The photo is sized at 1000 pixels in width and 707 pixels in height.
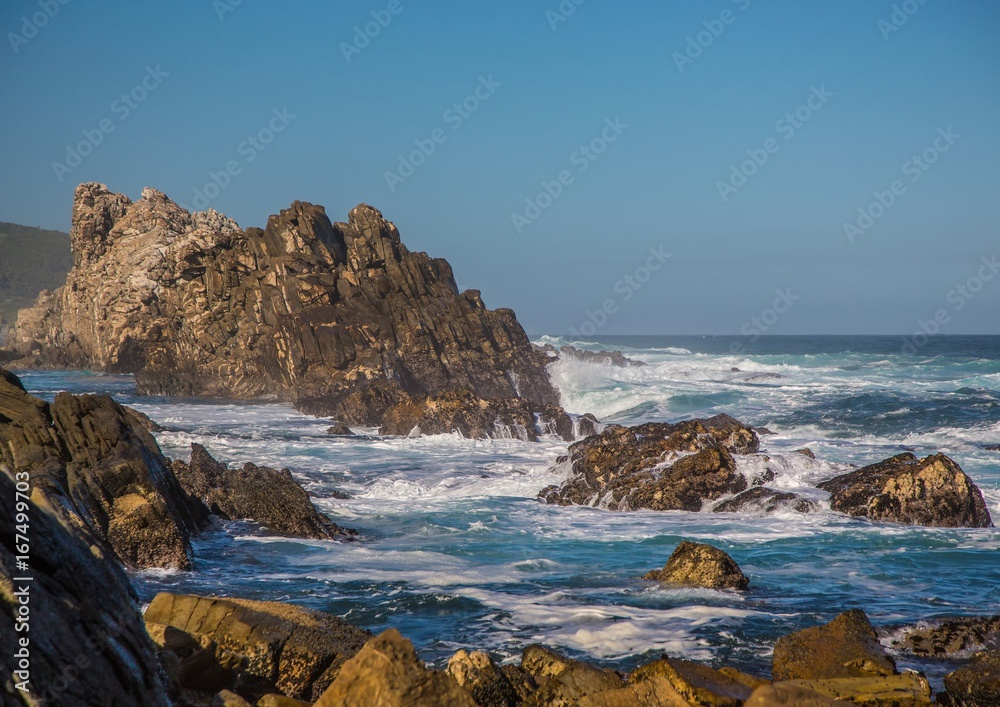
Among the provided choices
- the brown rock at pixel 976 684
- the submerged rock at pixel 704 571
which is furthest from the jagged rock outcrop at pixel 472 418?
the brown rock at pixel 976 684

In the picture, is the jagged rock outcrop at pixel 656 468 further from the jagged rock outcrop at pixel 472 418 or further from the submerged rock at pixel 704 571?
the jagged rock outcrop at pixel 472 418

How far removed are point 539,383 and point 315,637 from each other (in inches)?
1580

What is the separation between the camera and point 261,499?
16562 mm

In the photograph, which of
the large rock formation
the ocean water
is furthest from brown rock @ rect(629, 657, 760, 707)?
the large rock formation

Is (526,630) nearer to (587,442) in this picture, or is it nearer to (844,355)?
(587,442)

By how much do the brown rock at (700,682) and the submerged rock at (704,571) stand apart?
4.10 metres

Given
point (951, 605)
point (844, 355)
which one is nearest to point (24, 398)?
point (951, 605)

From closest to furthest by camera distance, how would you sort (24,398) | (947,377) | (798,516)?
(24,398) → (798,516) → (947,377)

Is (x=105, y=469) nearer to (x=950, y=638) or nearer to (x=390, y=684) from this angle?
(x=390, y=684)

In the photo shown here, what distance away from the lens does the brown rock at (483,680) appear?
689cm

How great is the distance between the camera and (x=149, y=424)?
87.4 ft

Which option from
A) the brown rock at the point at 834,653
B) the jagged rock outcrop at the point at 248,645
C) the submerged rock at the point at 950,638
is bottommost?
the submerged rock at the point at 950,638

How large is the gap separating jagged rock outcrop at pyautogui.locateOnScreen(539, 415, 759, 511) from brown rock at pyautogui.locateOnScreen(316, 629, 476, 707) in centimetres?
1378

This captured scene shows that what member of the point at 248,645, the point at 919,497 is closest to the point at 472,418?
the point at 919,497
